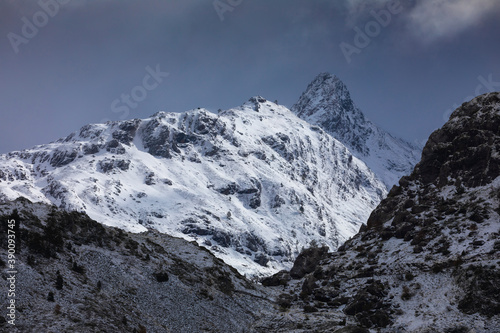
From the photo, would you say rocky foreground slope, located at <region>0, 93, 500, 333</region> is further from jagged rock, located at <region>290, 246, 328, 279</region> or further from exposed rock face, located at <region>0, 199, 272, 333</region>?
jagged rock, located at <region>290, 246, 328, 279</region>

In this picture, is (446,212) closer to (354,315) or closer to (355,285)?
(355,285)

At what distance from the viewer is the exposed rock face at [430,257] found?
48.6 m

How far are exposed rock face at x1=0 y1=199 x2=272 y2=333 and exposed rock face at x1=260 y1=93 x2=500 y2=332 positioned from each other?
7900 mm

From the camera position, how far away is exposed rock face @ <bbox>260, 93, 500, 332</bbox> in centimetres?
4856

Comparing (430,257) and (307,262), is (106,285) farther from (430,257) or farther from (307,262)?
(307,262)

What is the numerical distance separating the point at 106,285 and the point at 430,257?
44.4 meters

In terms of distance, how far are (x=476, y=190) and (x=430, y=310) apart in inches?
1214

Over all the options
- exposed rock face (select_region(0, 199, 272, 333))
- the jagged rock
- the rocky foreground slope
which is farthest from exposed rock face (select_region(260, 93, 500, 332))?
exposed rock face (select_region(0, 199, 272, 333))

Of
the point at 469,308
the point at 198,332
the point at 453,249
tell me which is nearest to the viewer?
the point at 198,332

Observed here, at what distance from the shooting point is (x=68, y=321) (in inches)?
1276

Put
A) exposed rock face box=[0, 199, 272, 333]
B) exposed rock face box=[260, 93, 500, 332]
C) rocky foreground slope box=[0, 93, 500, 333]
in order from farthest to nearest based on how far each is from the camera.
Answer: exposed rock face box=[260, 93, 500, 332], rocky foreground slope box=[0, 93, 500, 333], exposed rock face box=[0, 199, 272, 333]

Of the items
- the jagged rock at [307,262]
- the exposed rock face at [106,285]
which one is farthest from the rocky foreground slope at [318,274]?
the jagged rock at [307,262]

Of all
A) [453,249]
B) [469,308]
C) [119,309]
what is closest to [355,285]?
[453,249]

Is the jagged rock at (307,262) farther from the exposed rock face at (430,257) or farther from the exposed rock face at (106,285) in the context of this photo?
the exposed rock face at (106,285)
